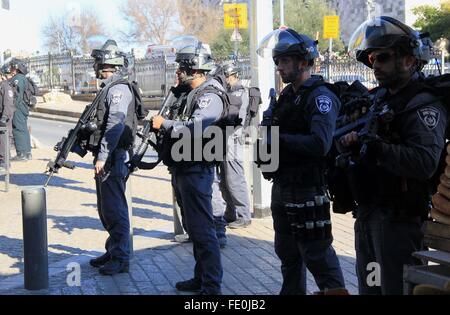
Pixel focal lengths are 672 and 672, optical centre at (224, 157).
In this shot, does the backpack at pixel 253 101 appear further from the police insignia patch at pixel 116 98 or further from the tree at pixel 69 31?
the tree at pixel 69 31

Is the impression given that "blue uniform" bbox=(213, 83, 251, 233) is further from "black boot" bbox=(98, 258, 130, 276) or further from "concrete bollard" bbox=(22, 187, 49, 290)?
"concrete bollard" bbox=(22, 187, 49, 290)

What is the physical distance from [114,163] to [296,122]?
233 cm

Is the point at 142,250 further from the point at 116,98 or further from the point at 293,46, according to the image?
the point at 293,46

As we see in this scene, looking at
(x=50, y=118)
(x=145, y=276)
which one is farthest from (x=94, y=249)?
(x=50, y=118)

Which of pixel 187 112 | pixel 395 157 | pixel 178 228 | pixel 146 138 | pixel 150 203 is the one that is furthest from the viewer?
pixel 150 203

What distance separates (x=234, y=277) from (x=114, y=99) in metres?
1.91

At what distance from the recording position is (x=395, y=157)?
10.6ft

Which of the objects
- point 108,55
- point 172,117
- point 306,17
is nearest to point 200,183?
point 172,117

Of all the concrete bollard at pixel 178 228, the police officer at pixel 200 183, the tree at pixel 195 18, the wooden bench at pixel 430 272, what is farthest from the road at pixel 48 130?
the tree at pixel 195 18

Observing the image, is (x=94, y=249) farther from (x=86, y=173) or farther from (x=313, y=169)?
(x=86, y=173)
